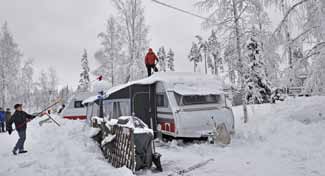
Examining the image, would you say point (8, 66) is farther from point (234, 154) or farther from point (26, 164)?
point (234, 154)

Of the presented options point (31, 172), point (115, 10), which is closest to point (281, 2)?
point (31, 172)

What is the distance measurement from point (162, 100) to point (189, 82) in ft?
4.12

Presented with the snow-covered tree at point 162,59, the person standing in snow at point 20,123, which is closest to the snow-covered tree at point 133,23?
the person standing in snow at point 20,123

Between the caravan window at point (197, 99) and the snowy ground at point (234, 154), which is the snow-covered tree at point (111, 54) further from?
the caravan window at point (197, 99)

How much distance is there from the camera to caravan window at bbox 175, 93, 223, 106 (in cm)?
984

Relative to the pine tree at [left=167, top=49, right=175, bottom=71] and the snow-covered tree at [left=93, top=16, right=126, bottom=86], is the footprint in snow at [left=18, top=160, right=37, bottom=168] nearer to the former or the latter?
the snow-covered tree at [left=93, top=16, right=126, bottom=86]

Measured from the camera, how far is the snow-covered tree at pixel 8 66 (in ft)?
86.0

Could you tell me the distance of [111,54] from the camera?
2586 cm

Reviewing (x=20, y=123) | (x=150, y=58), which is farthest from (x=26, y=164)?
(x=150, y=58)

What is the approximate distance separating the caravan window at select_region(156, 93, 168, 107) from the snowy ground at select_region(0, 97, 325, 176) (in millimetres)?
1581

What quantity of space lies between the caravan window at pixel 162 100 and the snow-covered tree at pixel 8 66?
21.1 meters

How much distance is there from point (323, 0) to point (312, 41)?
1488 millimetres

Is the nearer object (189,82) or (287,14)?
(287,14)

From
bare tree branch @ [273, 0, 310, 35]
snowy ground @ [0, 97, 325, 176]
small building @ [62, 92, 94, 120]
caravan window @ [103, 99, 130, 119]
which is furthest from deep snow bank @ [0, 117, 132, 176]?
small building @ [62, 92, 94, 120]
